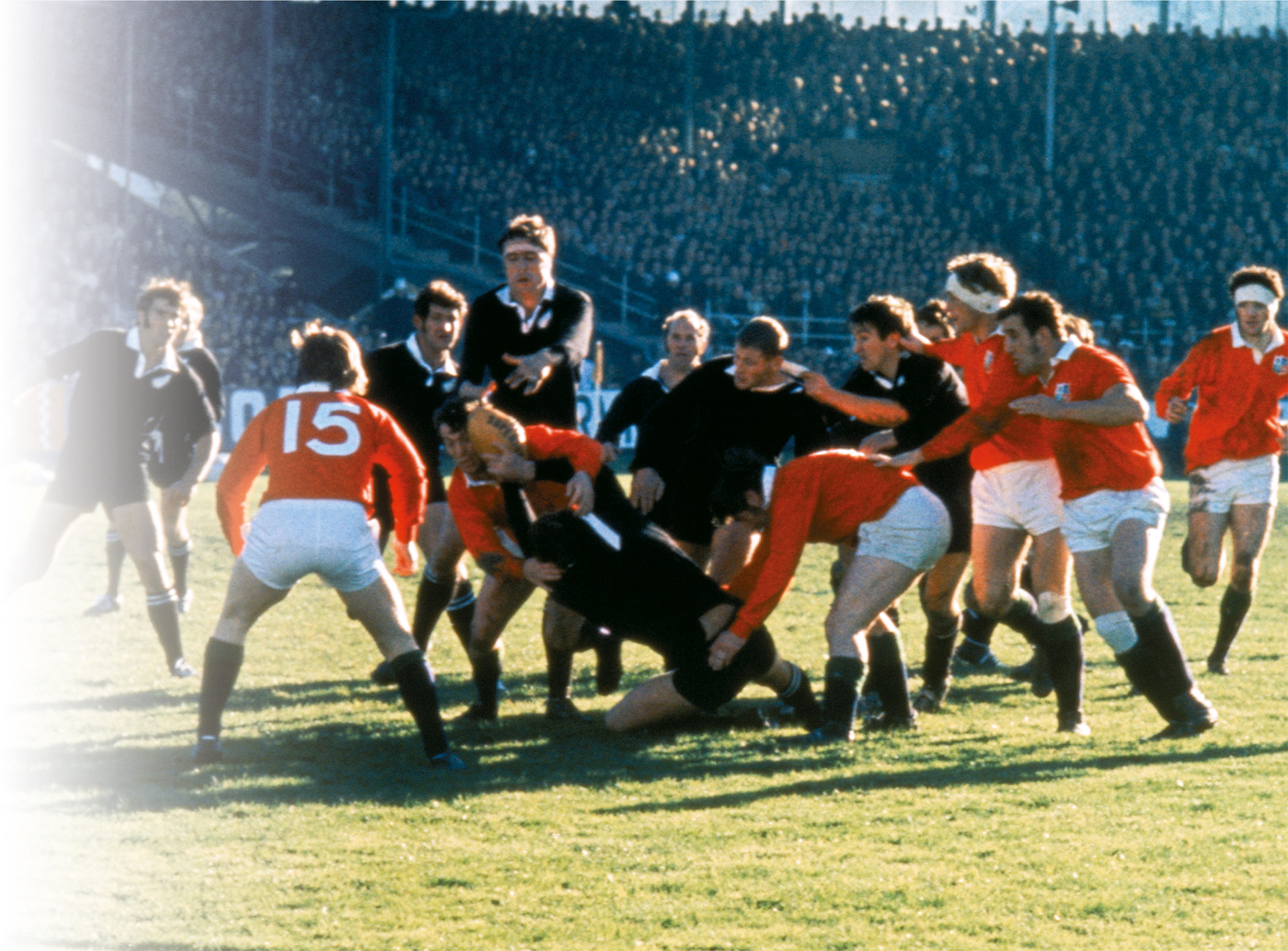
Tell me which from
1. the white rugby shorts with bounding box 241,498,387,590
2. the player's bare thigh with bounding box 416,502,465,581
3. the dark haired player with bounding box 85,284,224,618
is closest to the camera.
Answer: the white rugby shorts with bounding box 241,498,387,590

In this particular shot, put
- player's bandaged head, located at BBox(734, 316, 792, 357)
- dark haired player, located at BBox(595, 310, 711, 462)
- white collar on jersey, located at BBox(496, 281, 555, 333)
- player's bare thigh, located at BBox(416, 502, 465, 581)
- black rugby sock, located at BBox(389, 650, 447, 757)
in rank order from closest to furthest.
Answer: black rugby sock, located at BBox(389, 650, 447, 757)
player's bandaged head, located at BBox(734, 316, 792, 357)
white collar on jersey, located at BBox(496, 281, 555, 333)
player's bare thigh, located at BBox(416, 502, 465, 581)
dark haired player, located at BBox(595, 310, 711, 462)

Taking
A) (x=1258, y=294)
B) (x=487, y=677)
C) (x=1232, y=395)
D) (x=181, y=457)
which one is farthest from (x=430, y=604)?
(x=1258, y=294)

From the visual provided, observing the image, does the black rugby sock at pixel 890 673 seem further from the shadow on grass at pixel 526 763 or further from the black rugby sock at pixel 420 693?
the black rugby sock at pixel 420 693

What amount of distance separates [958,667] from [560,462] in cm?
293

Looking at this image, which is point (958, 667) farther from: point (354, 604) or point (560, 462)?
point (354, 604)

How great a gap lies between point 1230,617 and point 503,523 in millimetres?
4031

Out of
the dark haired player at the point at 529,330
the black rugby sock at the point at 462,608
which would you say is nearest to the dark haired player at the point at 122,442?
the black rugby sock at the point at 462,608

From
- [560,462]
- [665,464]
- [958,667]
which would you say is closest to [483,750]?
[560,462]

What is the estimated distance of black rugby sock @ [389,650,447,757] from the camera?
5938 millimetres

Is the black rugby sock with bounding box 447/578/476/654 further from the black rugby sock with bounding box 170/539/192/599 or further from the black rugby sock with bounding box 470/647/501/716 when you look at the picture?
the black rugby sock with bounding box 170/539/192/599

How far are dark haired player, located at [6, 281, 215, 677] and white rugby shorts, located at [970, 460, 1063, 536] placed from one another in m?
4.14

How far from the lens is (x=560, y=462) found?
652cm

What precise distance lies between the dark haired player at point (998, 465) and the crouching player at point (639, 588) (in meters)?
0.99

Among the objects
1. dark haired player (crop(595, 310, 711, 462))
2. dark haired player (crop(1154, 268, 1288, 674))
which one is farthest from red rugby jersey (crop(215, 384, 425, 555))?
dark haired player (crop(1154, 268, 1288, 674))
